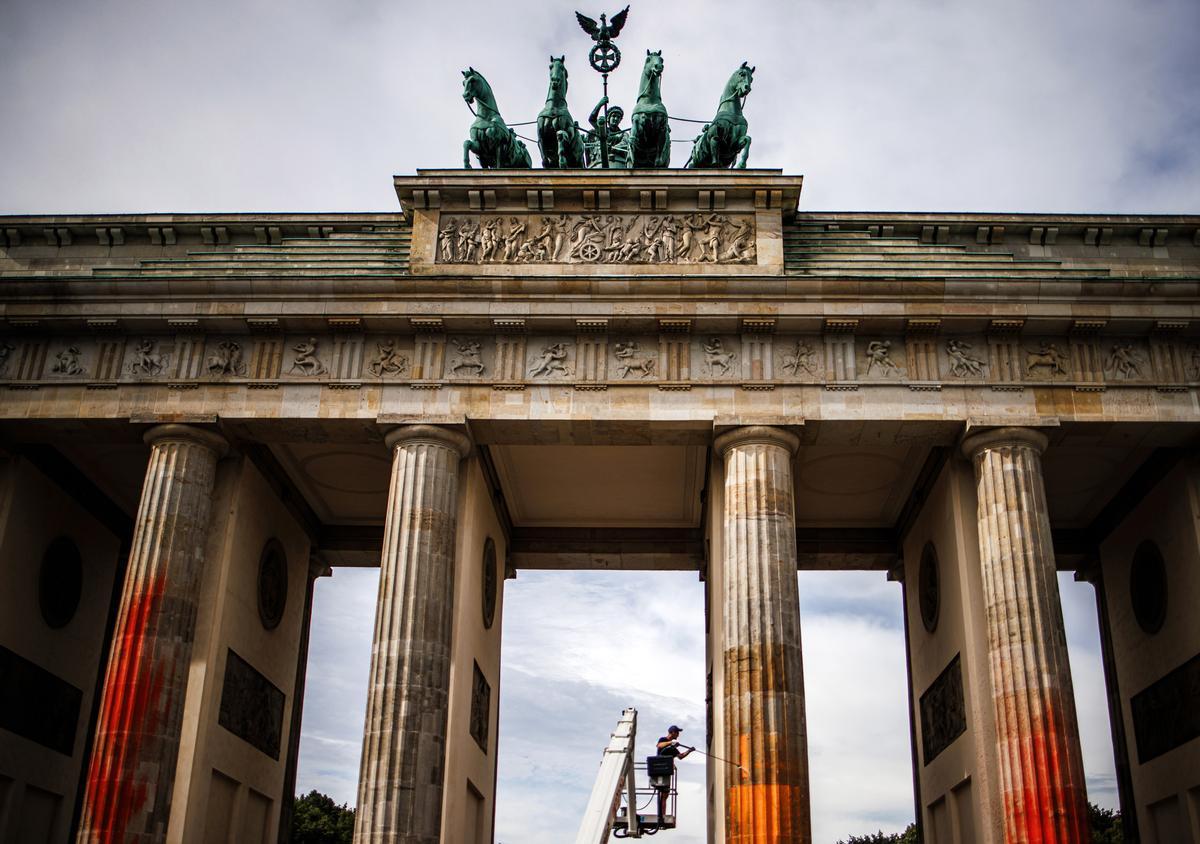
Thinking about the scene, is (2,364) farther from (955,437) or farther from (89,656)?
(955,437)

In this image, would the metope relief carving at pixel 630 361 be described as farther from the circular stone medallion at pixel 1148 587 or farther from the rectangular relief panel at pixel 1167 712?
the rectangular relief panel at pixel 1167 712

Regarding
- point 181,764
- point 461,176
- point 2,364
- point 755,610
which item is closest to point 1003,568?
point 755,610

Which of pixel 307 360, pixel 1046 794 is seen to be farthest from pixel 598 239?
pixel 1046 794

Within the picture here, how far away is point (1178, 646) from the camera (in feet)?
74.7

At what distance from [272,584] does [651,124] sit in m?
13.3

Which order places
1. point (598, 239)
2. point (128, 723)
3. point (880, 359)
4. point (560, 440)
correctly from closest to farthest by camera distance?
point (128, 723) < point (880, 359) < point (560, 440) < point (598, 239)

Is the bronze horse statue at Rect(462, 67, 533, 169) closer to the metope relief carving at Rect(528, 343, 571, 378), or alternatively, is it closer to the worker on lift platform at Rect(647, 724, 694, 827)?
the metope relief carving at Rect(528, 343, 571, 378)

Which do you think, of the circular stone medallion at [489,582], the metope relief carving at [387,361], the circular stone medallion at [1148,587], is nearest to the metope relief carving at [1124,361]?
the circular stone medallion at [1148,587]

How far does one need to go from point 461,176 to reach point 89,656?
46.0 feet

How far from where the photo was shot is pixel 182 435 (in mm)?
21484

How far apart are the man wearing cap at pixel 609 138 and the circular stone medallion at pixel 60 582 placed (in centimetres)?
1498

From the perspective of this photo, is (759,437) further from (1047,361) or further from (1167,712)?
(1167,712)

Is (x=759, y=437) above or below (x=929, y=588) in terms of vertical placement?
above

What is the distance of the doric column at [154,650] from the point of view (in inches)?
738
